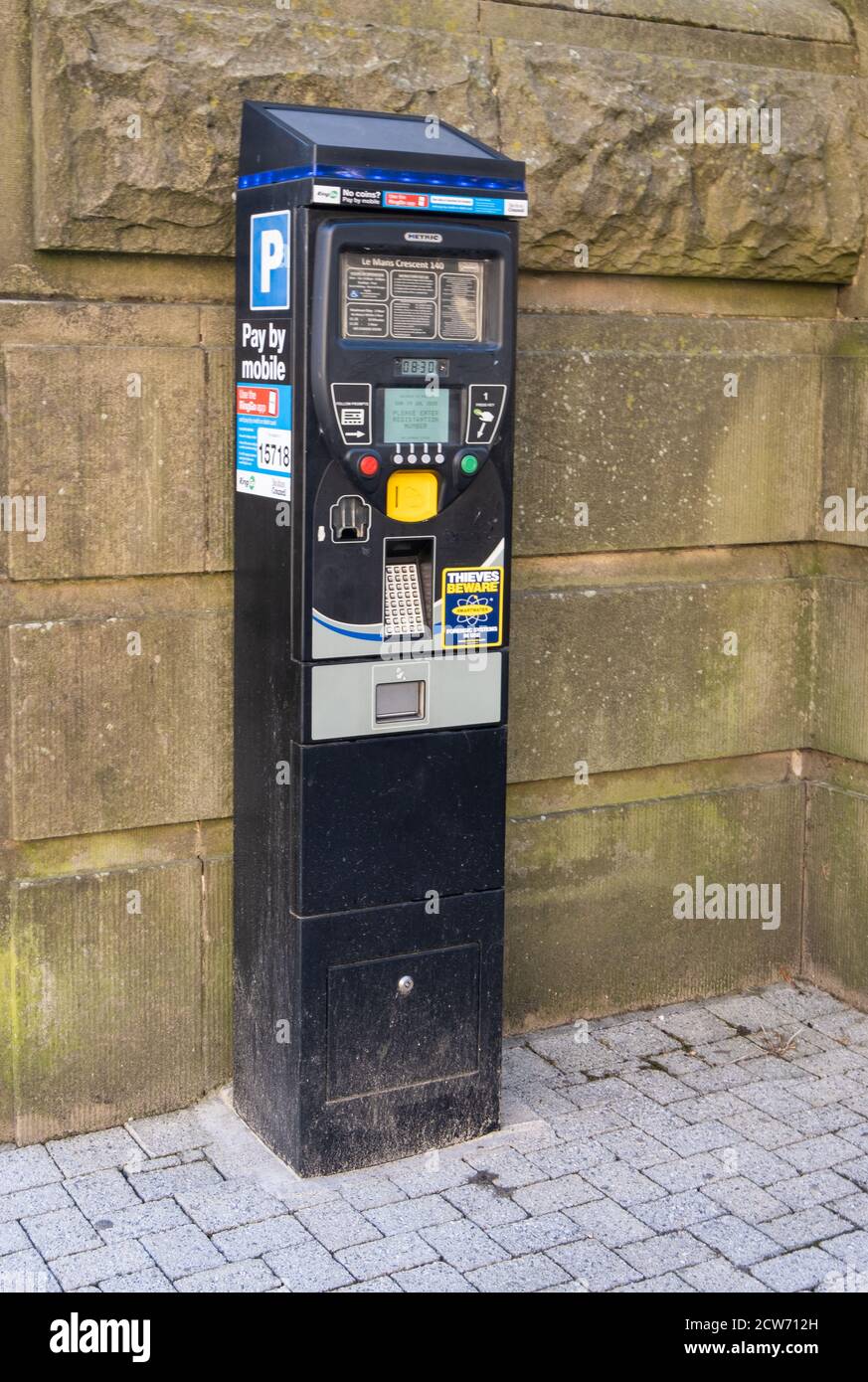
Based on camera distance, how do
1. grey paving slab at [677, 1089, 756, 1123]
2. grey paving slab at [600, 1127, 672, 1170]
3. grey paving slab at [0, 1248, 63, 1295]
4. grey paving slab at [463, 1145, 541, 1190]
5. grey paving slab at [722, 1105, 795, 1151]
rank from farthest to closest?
1. grey paving slab at [677, 1089, 756, 1123]
2. grey paving slab at [722, 1105, 795, 1151]
3. grey paving slab at [600, 1127, 672, 1170]
4. grey paving slab at [463, 1145, 541, 1190]
5. grey paving slab at [0, 1248, 63, 1295]

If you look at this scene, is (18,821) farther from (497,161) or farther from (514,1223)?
(497,161)

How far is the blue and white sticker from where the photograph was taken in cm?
395

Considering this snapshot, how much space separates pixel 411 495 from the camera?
3.99 metres

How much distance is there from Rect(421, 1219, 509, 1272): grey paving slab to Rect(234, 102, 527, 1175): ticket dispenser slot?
0.37 meters

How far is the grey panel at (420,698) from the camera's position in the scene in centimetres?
400

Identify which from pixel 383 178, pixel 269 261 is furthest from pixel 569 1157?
pixel 383 178

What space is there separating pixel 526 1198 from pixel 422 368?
6.93 ft

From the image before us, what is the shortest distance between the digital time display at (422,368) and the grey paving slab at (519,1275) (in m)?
2.13

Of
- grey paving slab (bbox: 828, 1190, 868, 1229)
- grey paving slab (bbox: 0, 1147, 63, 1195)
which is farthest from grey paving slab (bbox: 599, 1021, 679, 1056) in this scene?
grey paving slab (bbox: 0, 1147, 63, 1195)

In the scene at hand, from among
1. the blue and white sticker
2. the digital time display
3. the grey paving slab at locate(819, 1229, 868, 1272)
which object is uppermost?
the digital time display

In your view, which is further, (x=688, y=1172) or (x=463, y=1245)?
→ (x=688, y=1172)

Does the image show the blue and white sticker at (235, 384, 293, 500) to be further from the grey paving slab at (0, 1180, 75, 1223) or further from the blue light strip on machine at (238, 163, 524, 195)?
the grey paving slab at (0, 1180, 75, 1223)

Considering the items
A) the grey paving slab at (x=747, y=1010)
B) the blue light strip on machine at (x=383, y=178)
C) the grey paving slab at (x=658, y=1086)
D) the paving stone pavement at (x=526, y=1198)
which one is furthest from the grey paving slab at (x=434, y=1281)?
the blue light strip on machine at (x=383, y=178)

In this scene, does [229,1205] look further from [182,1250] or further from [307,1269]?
[307,1269]
